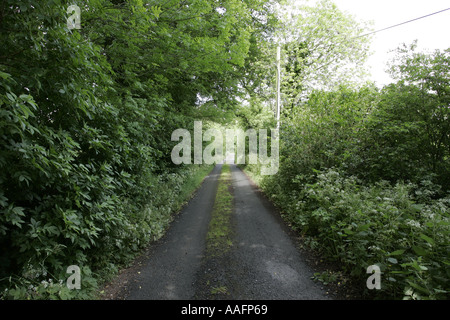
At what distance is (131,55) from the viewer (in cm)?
462

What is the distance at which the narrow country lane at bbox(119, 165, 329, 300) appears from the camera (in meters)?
3.11

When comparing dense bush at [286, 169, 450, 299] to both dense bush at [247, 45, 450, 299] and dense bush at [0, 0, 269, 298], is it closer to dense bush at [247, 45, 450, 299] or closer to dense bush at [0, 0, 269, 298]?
dense bush at [247, 45, 450, 299]

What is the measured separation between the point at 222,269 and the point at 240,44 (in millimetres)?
5641

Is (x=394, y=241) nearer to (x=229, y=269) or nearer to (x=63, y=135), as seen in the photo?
(x=229, y=269)

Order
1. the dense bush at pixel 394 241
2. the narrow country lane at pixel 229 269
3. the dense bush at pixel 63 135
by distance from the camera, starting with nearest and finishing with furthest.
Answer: the dense bush at pixel 63 135, the dense bush at pixel 394 241, the narrow country lane at pixel 229 269

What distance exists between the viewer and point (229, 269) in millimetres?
3711

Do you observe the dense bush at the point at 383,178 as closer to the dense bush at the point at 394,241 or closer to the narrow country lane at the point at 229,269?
the dense bush at the point at 394,241

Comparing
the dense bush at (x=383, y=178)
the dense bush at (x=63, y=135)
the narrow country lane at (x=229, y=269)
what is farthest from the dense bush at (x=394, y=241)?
the dense bush at (x=63, y=135)

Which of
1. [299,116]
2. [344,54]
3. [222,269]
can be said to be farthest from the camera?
[344,54]

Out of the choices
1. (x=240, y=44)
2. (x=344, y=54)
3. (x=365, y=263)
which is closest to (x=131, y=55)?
(x=240, y=44)

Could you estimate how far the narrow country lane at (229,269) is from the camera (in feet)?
10.2

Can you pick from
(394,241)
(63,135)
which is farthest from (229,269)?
(63,135)

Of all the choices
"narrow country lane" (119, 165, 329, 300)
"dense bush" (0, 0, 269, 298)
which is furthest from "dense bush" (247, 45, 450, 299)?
"dense bush" (0, 0, 269, 298)
